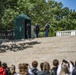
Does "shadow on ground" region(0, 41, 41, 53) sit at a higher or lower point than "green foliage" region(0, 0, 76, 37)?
lower

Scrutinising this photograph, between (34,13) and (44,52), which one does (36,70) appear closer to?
(44,52)

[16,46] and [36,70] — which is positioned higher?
[16,46]

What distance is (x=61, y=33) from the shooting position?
38156 mm

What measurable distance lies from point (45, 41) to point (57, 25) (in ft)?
117

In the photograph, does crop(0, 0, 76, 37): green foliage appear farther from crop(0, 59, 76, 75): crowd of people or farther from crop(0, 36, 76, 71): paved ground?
crop(0, 59, 76, 75): crowd of people

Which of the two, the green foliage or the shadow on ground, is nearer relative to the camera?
the shadow on ground

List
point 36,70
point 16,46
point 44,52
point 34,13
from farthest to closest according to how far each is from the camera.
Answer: point 34,13 < point 16,46 < point 44,52 < point 36,70

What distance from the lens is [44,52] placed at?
24.8 meters

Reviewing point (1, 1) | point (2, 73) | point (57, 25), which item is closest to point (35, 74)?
point (2, 73)

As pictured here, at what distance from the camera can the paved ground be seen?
882 inches

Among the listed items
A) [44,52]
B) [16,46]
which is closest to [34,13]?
[16,46]

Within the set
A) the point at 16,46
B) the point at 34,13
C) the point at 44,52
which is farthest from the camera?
the point at 34,13

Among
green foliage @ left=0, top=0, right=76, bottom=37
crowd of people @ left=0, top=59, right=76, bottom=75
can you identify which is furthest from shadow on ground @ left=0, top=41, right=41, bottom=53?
crowd of people @ left=0, top=59, right=76, bottom=75

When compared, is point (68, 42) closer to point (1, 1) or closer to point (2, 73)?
point (1, 1)
